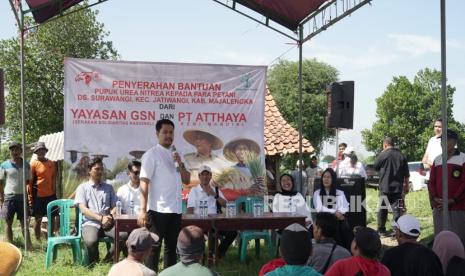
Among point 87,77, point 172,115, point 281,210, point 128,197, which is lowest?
point 281,210

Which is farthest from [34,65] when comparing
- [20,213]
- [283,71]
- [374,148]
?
[374,148]

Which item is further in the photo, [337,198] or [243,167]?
[243,167]

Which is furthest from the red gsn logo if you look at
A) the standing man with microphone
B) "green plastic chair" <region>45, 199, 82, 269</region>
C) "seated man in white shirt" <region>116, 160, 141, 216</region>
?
the standing man with microphone

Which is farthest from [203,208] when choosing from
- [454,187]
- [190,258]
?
[190,258]

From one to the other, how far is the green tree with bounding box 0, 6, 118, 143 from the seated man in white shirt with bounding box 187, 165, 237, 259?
20223 mm

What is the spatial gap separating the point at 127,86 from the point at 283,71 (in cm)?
4350

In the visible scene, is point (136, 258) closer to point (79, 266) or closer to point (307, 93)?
point (79, 266)

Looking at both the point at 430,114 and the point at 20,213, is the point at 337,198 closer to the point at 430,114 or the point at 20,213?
the point at 20,213

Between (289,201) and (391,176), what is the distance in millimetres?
2537

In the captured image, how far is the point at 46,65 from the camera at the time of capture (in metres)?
27.0

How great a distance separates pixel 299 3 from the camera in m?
8.17

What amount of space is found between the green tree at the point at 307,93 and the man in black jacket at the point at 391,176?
112ft

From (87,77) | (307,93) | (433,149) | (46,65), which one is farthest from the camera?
(307,93)

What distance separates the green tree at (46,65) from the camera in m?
26.4
